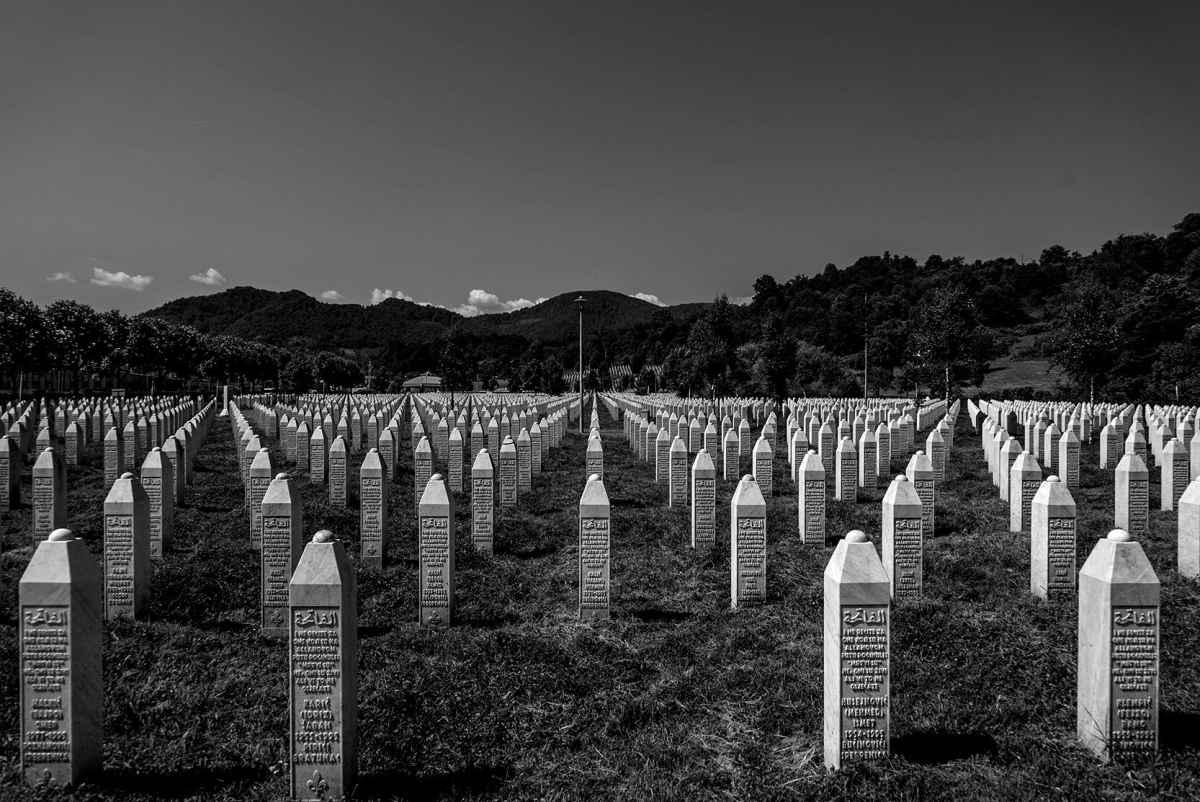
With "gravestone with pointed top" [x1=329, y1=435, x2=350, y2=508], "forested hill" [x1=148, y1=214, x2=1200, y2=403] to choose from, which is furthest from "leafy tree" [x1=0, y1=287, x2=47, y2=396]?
"gravestone with pointed top" [x1=329, y1=435, x2=350, y2=508]

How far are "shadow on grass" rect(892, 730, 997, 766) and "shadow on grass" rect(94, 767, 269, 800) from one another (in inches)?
148

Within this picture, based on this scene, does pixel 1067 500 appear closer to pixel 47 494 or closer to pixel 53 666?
pixel 53 666

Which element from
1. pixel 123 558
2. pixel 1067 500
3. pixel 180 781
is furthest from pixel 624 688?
pixel 1067 500

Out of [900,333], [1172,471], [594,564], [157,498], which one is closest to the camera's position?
[594,564]

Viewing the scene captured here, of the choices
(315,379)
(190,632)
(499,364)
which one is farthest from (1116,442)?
(499,364)

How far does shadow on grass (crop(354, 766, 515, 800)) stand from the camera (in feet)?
13.0

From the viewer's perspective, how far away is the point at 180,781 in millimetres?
4070

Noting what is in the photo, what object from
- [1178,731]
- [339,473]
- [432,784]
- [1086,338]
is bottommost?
[432,784]

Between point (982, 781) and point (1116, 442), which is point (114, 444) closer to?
point (982, 781)

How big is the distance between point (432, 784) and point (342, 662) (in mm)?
880

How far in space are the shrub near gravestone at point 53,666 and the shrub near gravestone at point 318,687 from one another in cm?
118

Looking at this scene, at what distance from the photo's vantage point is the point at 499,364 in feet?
411

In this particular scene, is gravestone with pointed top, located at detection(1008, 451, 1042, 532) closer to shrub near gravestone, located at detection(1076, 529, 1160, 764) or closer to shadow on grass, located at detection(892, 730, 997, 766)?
shrub near gravestone, located at detection(1076, 529, 1160, 764)

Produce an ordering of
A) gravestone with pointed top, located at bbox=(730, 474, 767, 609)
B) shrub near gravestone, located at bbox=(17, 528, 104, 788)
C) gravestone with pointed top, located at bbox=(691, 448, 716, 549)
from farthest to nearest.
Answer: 1. gravestone with pointed top, located at bbox=(691, 448, 716, 549)
2. gravestone with pointed top, located at bbox=(730, 474, 767, 609)
3. shrub near gravestone, located at bbox=(17, 528, 104, 788)
